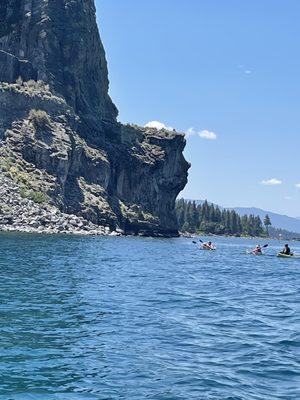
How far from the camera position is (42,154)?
457 ft

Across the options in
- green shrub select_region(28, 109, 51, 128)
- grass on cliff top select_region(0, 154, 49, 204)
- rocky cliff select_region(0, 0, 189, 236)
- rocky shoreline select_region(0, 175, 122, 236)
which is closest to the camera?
rocky shoreline select_region(0, 175, 122, 236)

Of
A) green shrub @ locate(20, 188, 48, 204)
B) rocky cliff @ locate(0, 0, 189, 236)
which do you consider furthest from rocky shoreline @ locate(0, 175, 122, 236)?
rocky cliff @ locate(0, 0, 189, 236)

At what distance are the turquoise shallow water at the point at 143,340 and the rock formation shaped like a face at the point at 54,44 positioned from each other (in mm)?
142153

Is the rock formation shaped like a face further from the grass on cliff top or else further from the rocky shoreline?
the rocky shoreline

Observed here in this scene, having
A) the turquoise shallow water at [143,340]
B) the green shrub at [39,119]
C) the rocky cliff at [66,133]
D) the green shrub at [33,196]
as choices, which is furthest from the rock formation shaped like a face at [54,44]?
the turquoise shallow water at [143,340]

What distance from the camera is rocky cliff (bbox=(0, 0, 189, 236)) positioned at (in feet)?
456

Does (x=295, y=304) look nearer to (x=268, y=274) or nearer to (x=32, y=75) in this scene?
(x=268, y=274)

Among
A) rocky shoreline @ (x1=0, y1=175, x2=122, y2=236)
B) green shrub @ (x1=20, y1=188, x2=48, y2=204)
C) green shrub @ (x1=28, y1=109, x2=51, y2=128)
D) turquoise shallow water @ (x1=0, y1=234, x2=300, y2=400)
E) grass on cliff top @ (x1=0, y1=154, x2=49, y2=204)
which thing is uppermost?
green shrub @ (x1=28, y1=109, x2=51, y2=128)

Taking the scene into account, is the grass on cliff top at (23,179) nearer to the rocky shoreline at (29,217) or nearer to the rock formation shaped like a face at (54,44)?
the rocky shoreline at (29,217)

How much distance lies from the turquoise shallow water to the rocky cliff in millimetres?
87003

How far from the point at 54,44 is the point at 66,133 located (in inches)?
1738

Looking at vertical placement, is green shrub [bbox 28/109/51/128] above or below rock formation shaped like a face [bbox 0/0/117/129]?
below

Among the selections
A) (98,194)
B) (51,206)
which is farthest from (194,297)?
(98,194)

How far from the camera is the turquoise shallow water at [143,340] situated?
14.5 meters
